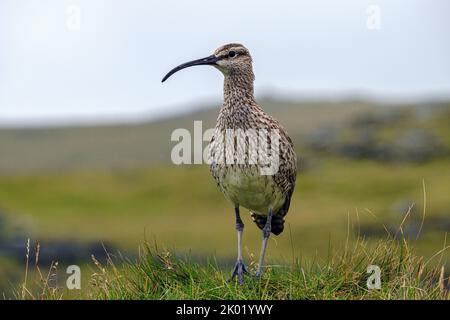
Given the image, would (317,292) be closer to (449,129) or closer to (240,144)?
(240,144)

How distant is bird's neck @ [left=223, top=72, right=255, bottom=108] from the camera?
45.5 ft

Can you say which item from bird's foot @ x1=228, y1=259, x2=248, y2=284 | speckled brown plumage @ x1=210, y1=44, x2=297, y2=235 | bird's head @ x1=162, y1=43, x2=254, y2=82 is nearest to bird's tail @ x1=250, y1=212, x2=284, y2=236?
speckled brown plumage @ x1=210, y1=44, x2=297, y2=235

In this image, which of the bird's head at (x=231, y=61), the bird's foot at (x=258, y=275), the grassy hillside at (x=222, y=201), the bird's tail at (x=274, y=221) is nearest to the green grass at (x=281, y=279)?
the bird's foot at (x=258, y=275)

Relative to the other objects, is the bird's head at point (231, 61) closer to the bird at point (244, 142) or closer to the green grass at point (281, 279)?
the bird at point (244, 142)

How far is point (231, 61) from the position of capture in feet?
45.8

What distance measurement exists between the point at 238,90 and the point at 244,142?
963mm

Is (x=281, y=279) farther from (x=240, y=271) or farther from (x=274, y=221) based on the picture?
(x=274, y=221)

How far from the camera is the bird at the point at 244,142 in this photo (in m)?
13.4

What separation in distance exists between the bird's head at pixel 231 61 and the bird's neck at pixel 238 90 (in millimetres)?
48

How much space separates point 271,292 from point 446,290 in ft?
7.38

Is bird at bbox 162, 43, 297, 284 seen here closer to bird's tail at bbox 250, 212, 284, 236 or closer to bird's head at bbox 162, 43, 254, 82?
bird's head at bbox 162, 43, 254, 82

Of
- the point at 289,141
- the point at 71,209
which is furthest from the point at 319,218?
the point at 289,141

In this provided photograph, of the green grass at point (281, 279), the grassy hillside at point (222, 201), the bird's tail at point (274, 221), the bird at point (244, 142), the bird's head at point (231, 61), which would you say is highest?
the bird's head at point (231, 61)

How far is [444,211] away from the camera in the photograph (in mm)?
100062
